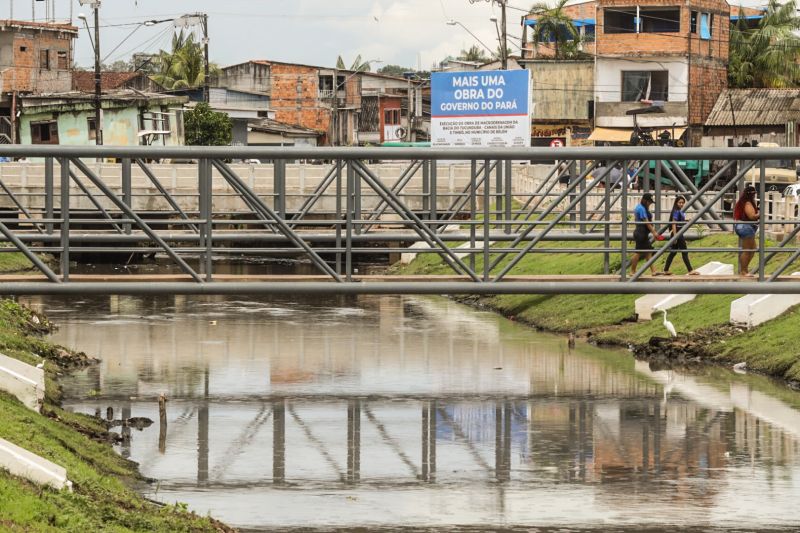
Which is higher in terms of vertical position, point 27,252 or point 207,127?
point 207,127

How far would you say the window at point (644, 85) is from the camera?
83.3 m

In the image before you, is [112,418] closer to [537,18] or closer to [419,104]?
Result: [537,18]

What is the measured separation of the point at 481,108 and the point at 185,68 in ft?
195

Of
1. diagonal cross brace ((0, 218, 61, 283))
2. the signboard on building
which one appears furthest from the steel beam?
the signboard on building

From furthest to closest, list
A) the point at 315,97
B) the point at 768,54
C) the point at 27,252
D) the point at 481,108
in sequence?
1. the point at 315,97
2. the point at 768,54
3. the point at 481,108
4. the point at 27,252

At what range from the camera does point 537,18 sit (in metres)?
98.2

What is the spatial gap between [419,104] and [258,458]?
280ft

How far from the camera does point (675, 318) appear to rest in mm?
36594

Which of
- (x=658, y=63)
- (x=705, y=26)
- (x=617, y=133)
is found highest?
(x=705, y=26)

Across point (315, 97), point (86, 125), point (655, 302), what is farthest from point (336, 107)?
point (655, 302)

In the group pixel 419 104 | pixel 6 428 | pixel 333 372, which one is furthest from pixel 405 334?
pixel 419 104

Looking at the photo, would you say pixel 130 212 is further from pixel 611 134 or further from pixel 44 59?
pixel 44 59

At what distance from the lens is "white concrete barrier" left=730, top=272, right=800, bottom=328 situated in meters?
33.5

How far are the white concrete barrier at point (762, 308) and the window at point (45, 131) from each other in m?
54.2
